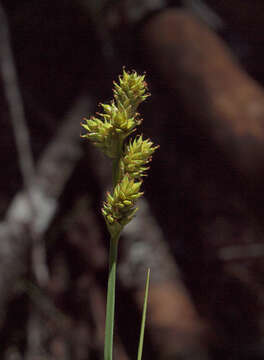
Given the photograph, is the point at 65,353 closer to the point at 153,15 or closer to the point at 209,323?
the point at 209,323

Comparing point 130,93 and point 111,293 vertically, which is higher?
point 130,93

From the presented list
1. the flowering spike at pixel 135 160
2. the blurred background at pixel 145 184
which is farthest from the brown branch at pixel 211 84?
the flowering spike at pixel 135 160

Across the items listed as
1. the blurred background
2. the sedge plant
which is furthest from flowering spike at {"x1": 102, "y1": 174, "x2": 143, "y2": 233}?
the blurred background

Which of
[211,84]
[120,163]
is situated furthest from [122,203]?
[211,84]

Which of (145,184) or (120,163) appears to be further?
(145,184)

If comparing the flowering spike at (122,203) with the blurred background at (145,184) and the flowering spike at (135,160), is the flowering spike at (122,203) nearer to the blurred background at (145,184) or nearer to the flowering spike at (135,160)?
the flowering spike at (135,160)

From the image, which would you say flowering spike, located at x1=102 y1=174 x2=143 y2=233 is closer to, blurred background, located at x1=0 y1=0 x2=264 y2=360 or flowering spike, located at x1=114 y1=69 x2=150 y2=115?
flowering spike, located at x1=114 y1=69 x2=150 y2=115

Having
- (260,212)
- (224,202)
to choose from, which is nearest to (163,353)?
(260,212)

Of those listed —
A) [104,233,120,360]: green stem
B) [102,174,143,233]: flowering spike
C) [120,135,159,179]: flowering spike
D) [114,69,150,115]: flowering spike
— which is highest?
[114,69,150,115]: flowering spike

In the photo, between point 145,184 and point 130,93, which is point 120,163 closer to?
point 130,93
